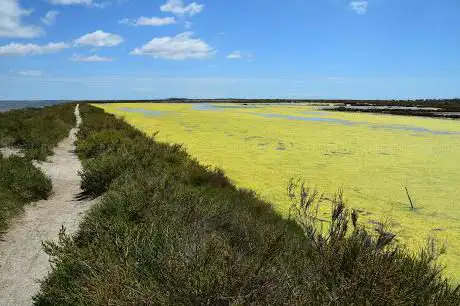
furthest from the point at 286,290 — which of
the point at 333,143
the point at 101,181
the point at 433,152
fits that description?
the point at 333,143

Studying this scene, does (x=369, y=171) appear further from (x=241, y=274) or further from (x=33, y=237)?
(x=241, y=274)

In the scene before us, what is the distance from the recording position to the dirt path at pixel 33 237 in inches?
162

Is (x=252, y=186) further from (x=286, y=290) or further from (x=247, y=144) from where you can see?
(x=247, y=144)

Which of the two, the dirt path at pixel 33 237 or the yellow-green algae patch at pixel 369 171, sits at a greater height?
the yellow-green algae patch at pixel 369 171

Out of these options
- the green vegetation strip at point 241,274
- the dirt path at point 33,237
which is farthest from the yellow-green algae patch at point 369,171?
the dirt path at point 33,237

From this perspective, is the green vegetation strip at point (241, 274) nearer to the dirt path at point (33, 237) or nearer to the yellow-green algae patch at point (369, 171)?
the dirt path at point (33, 237)

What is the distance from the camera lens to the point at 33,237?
5641 mm

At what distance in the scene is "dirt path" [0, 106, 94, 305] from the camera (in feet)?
13.5

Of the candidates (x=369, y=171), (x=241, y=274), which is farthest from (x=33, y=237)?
(x=369, y=171)

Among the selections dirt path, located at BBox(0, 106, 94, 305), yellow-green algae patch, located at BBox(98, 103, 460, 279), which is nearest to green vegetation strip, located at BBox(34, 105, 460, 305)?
dirt path, located at BBox(0, 106, 94, 305)

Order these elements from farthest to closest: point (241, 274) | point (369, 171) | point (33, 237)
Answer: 1. point (369, 171)
2. point (33, 237)
3. point (241, 274)

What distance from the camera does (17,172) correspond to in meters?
8.09

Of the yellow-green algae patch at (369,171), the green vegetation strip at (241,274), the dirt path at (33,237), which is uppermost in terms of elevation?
the green vegetation strip at (241,274)

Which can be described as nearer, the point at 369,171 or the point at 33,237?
the point at 33,237
